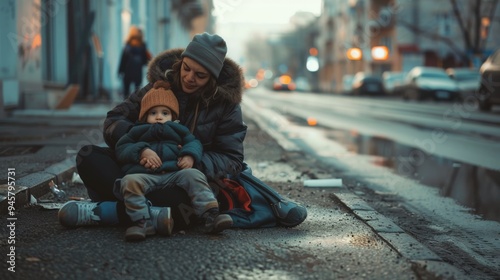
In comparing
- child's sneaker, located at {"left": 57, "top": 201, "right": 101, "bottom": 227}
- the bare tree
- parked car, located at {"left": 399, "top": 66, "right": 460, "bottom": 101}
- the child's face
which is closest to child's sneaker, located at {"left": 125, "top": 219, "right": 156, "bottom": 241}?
child's sneaker, located at {"left": 57, "top": 201, "right": 101, "bottom": 227}

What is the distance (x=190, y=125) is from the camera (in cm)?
454

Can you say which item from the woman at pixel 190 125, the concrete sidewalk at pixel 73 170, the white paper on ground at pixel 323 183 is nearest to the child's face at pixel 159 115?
the woman at pixel 190 125

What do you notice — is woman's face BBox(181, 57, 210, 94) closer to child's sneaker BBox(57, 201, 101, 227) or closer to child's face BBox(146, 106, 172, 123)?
child's face BBox(146, 106, 172, 123)

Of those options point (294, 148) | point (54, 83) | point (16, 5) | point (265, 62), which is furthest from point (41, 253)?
point (265, 62)

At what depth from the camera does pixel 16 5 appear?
13180mm

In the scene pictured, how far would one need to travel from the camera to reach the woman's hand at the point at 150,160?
4.14 m

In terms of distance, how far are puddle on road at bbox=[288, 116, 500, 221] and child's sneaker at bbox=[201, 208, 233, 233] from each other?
7.42ft

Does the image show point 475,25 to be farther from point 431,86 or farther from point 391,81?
point 391,81

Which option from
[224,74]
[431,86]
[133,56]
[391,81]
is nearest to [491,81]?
[133,56]

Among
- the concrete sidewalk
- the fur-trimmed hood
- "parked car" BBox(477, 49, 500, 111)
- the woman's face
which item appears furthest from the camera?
"parked car" BBox(477, 49, 500, 111)

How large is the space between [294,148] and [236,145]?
569 cm

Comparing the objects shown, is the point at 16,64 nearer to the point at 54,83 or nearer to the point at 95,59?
the point at 54,83

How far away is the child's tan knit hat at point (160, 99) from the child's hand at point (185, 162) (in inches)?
12.0

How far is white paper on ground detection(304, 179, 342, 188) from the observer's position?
6496 millimetres
